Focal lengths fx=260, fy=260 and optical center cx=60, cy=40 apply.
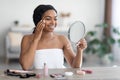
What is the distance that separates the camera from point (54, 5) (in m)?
5.84

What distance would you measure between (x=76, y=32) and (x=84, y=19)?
4335 mm

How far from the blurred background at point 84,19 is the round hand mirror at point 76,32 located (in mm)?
3505

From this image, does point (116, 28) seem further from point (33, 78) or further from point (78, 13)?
point (33, 78)

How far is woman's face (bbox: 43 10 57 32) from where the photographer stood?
5.70ft

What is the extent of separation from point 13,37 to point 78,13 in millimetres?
1657

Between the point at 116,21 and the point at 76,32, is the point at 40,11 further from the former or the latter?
the point at 116,21

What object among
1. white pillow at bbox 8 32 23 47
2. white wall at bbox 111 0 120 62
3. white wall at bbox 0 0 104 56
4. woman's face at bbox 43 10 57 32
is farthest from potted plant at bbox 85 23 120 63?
woman's face at bbox 43 10 57 32

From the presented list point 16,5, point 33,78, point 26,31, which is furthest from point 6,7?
point 33,78

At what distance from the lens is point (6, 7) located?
569 centimetres

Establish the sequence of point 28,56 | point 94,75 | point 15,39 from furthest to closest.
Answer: point 15,39, point 28,56, point 94,75

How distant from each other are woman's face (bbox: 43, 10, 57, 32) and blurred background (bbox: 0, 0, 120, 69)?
3.43m

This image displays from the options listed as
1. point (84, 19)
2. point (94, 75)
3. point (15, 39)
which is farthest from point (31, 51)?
point (84, 19)

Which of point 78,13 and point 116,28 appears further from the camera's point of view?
point 78,13

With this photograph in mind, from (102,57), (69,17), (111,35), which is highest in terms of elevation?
(69,17)
